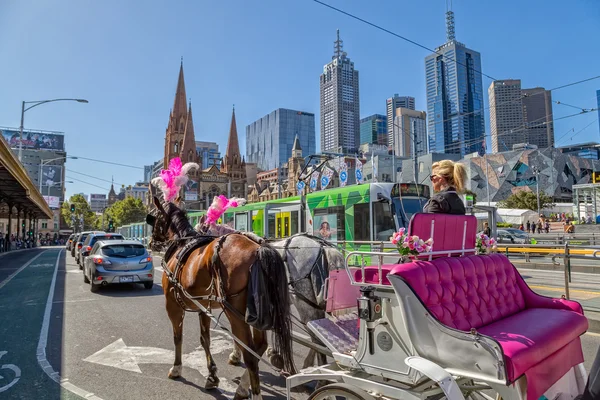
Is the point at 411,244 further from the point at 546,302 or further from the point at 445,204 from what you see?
the point at 546,302

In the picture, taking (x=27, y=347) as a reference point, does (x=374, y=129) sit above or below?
above

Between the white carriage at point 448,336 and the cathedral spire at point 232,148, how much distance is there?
316ft

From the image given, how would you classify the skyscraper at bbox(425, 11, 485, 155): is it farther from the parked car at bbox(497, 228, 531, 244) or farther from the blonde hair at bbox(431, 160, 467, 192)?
the blonde hair at bbox(431, 160, 467, 192)

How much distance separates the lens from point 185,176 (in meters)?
6.27

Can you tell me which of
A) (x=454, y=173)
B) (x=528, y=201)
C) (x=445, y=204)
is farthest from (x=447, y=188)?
Result: (x=528, y=201)

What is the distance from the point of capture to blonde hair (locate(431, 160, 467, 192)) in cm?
396

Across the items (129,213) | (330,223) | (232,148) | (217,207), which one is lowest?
(330,223)

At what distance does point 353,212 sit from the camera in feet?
44.5

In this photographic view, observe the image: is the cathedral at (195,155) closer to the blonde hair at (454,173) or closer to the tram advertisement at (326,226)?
the tram advertisement at (326,226)

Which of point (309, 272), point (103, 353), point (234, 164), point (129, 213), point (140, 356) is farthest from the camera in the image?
point (234, 164)

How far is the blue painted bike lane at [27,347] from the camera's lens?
4480 millimetres

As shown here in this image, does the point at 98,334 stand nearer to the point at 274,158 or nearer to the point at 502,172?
the point at 502,172

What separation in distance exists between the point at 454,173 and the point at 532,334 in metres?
1.69

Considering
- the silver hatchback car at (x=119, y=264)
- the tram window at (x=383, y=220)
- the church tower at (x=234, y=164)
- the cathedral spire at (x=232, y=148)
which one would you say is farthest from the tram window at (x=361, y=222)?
the cathedral spire at (x=232, y=148)
